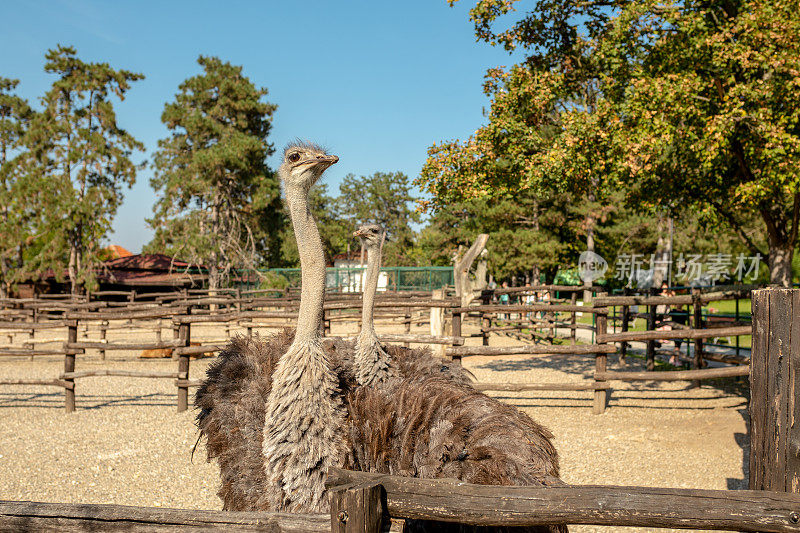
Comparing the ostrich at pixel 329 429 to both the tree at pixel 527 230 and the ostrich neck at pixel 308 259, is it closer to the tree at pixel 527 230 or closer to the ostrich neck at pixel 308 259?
the ostrich neck at pixel 308 259

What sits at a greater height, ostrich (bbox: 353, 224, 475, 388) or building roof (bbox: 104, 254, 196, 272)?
building roof (bbox: 104, 254, 196, 272)

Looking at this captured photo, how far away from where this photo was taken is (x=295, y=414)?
243 centimetres

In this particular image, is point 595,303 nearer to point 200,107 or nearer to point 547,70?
point 547,70

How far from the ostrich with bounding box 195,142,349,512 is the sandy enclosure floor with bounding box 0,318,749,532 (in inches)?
63.7

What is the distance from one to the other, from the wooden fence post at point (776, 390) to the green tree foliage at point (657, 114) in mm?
3033

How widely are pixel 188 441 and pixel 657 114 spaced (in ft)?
18.8

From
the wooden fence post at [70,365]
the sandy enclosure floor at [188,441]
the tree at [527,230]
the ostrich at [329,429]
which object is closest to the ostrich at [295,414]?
the ostrich at [329,429]

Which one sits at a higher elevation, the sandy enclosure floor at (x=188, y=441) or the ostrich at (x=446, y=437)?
the ostrich at (x=446, y=437)

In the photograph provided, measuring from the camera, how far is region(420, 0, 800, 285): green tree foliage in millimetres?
5199

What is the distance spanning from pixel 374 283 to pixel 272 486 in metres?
2.02

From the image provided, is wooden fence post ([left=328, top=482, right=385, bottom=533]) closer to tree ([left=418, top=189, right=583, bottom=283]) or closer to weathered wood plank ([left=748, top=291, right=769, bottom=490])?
weathered wood plank ([left=748, top=291, right=769, bottom=490])

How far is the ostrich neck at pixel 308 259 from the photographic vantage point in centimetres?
262

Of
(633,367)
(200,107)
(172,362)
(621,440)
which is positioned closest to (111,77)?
(200,107)

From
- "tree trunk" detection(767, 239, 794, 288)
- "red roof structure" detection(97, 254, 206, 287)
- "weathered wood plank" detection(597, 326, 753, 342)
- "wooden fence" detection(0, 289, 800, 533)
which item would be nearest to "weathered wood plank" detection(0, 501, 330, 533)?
"wooden fence" detection(0, 289, 800, 533)
